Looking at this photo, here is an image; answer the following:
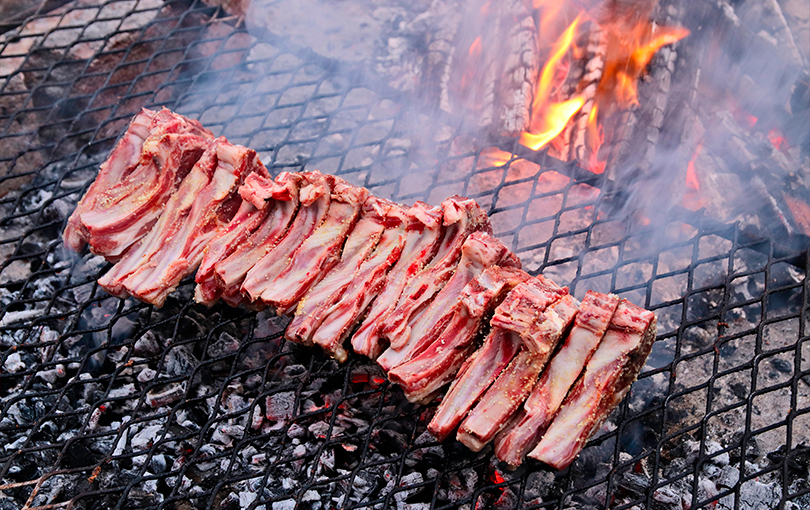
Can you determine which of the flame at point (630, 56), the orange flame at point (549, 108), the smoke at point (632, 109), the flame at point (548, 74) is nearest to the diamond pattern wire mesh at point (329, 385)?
the smoke at point (632, 109)

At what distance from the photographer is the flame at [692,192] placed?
4746mm

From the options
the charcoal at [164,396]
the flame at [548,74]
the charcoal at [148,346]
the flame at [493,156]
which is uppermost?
the flame at [548,74]

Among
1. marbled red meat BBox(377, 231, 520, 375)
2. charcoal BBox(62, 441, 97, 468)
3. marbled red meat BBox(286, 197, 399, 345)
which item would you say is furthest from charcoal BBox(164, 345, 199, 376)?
marbled red meat BBox(377, 231, 520, 375)

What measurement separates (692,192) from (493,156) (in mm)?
1794

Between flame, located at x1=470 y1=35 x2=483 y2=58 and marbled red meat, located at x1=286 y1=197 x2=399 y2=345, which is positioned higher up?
flame, located at x1=470 y1=35 x2=483 y2=58

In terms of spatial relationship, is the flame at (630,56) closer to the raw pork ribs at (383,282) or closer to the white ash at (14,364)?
the raw pork ribs at (383,282)

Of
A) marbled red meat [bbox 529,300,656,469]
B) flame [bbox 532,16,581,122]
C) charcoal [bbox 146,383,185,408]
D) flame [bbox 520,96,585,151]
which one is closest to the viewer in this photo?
marbled red meat [bbox 529,300,656,469]

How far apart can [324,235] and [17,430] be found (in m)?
2.14

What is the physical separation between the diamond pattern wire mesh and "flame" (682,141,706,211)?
23 cm

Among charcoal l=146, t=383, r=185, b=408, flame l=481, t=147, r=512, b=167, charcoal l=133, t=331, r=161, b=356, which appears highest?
flame l=481, t=147, r=512, b=167

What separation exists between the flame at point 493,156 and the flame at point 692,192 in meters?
1.57

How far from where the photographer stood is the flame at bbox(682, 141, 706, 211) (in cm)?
475

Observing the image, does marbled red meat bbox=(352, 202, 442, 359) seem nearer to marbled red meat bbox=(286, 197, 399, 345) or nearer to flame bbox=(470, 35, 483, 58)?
marbled red meat bbox=(286, 197, 399, 345)

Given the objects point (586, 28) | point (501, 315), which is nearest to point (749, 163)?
point (586, 28)
